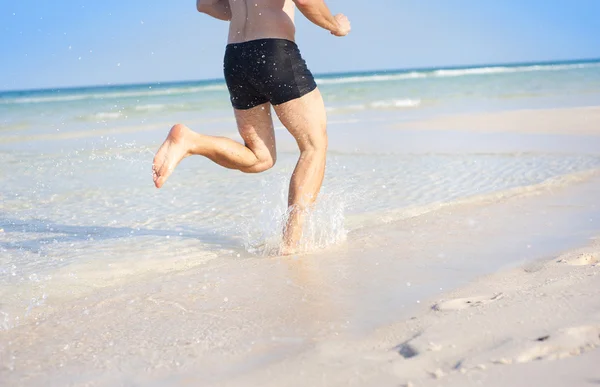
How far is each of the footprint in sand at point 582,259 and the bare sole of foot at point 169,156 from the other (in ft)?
5.76

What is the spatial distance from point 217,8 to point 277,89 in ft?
2.16

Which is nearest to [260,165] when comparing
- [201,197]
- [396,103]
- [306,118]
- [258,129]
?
[258,129]

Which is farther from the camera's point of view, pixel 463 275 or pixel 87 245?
pixel 87 245

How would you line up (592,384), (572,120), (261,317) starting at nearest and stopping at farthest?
(592,384), (261,317), (572,120)

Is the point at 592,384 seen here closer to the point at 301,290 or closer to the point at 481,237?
the point at 301,290

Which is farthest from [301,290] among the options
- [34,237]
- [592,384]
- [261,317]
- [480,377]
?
[34,237]

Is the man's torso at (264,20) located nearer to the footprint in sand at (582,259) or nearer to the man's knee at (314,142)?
the man's knee at (314,142)

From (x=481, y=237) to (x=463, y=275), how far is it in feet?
2.32

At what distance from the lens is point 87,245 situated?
12.3 feet

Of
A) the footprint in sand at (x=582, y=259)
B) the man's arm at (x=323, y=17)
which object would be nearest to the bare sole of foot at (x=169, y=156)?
the man's arm at (x=323, y=17)

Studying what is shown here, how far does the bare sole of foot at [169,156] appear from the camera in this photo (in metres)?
3.28

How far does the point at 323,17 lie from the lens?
337 centimetres

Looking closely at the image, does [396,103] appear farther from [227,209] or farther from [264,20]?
[264,20]

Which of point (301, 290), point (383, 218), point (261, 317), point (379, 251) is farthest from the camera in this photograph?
point (383, 218)
